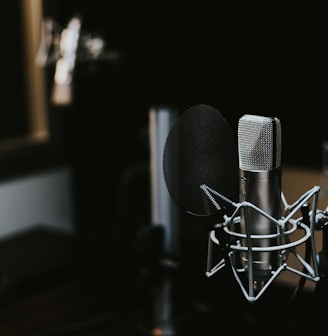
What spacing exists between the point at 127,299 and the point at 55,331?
1.02ft

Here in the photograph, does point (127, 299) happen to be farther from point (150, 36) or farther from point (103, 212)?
point (150, 36)

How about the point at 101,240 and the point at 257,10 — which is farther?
the point at 257,10

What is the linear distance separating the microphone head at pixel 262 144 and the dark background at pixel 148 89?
1.40 metres

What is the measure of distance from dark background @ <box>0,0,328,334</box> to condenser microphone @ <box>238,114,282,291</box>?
54.4 inches

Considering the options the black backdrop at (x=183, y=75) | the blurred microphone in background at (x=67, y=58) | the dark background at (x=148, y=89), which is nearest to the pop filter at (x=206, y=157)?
the blurred microphone in background at (x=67, y=58)

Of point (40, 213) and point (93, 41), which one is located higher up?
point (93, 41)

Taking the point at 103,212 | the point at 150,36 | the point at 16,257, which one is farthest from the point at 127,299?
the point at 150,36

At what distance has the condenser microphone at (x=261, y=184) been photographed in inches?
27.3

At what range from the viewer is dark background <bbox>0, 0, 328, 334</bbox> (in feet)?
7.38

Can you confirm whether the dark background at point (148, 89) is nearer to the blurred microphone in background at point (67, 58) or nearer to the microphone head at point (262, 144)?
the blurred microphone in background at point (67, 58)

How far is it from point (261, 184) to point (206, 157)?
8 centimetres

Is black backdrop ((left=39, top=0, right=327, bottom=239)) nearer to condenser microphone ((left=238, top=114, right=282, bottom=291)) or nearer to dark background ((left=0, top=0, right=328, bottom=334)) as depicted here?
dark background ((left=0, top=0, right=328, bottom=334))

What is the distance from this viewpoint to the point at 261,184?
2.30 feet

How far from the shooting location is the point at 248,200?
2.32ft
